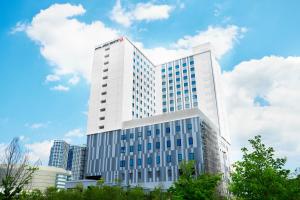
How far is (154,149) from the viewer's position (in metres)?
74.8

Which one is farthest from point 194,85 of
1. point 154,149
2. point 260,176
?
point 260,176

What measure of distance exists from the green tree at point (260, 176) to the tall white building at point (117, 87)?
199ft

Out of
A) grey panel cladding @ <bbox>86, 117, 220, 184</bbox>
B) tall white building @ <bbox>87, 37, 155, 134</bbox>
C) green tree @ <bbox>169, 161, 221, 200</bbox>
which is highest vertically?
tall white building @ <bbox>87, 37, 155, 134</bbox>

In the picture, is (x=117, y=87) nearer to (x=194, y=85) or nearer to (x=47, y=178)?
(x=194, y=85)

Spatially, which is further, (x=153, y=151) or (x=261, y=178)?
(x=153, y=151)

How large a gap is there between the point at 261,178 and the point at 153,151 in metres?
52.9

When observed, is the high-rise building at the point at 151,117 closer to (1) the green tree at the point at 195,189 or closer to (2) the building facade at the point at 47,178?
(1) the green tree at the point at 195,189

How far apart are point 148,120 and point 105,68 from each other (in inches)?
1080

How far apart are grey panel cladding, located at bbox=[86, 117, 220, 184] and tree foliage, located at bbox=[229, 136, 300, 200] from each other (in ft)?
139

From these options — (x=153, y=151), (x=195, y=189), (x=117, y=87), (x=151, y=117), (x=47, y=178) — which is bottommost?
(x=195, y=189)

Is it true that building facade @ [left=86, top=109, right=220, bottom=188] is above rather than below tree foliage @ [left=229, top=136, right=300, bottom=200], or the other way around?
above

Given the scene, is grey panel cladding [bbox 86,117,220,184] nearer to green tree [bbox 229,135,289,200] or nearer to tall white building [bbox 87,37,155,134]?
tall white building [bbox 87,37,155,134]

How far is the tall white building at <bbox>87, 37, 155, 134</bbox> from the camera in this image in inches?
3396

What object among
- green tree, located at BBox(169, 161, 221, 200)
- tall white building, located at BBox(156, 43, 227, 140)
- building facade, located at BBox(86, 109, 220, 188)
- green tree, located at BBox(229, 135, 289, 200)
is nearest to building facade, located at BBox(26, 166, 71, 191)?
tall white building, located at BBox(156, 43, 227, 140)
